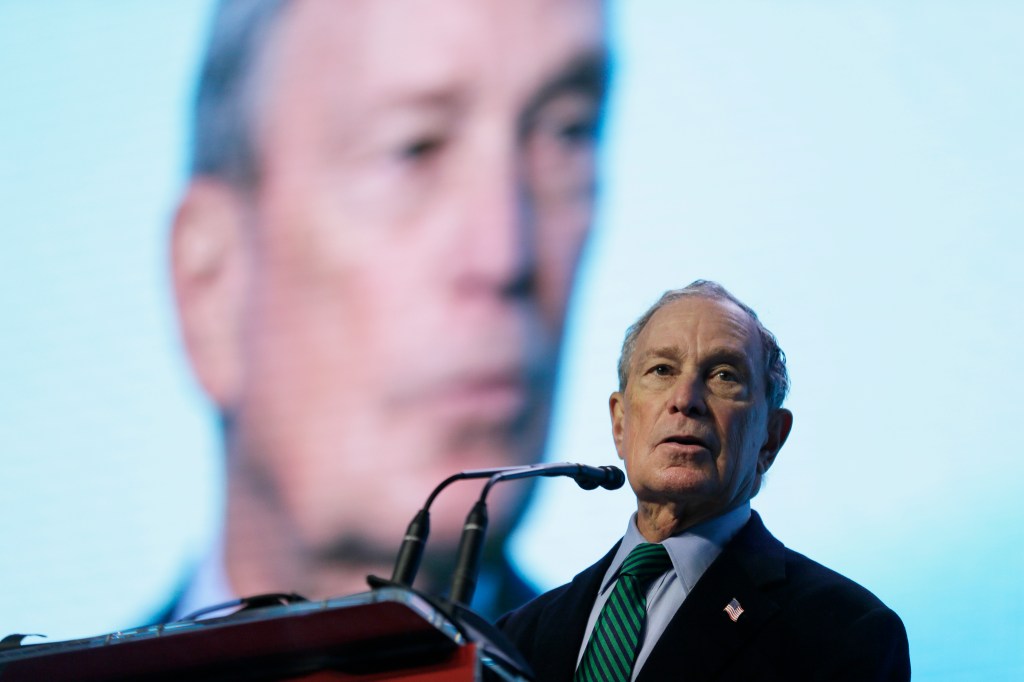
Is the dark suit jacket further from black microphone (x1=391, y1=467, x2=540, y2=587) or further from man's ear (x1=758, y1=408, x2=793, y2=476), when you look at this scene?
black microphone (x1=391, y1=467, x2=540, y2=587)

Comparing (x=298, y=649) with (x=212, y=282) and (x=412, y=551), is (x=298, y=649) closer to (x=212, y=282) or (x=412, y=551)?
(x=412, y=551)

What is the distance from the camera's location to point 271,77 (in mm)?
4055

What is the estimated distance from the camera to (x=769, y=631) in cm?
245

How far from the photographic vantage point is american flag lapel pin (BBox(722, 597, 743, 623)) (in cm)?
248

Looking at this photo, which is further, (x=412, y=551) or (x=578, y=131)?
(x=578, y=131)

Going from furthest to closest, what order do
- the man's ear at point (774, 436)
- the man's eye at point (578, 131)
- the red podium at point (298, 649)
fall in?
the man's eye at point (578, 131) → the man's ear at point (774, 436) → the red podium at point (298, 649)

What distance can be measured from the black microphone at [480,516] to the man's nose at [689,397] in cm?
43

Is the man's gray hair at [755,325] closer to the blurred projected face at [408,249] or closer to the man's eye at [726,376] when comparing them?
the man's eye at [726,376]

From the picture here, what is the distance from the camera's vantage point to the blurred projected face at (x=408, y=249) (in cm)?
361

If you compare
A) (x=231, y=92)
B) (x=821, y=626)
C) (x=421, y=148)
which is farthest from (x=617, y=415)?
(x=231, y=92)

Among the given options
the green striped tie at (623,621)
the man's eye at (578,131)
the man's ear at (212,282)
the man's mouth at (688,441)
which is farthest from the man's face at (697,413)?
the man's ear at (212,282)

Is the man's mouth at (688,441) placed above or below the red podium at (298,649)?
above

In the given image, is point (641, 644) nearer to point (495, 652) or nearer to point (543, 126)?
point (495, 652)

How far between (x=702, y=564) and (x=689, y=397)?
1.16ft
